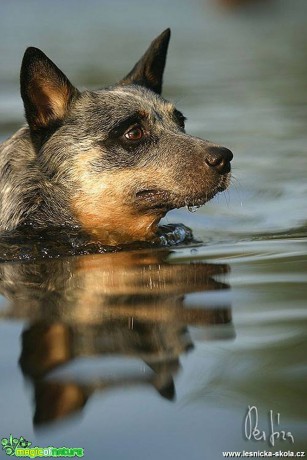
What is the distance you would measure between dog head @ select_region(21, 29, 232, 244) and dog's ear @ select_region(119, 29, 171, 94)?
73 centimetres

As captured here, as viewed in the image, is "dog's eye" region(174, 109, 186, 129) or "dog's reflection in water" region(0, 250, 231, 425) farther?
"dog's eye" region(174, 109, 186, 129)

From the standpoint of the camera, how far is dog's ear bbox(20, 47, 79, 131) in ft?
24.1

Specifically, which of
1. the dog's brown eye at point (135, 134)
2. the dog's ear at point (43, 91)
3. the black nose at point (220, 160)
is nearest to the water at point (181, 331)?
the black nose at point (220, 160)

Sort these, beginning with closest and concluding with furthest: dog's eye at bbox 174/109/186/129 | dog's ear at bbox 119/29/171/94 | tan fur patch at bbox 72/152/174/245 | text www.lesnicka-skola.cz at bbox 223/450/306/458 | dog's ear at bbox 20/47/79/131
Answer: text www.lesnicka-skola.cz at bbox 223/450/306/458, dog's ear at bbox 20/47/79/131, tan fur patch at bbox 72/152/174/245, dog's eye at bbox 174/109/186/129, dog's ear at bbox 119/29/171/94

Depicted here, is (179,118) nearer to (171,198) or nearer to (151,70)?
(151,70)

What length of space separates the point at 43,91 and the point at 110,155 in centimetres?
62

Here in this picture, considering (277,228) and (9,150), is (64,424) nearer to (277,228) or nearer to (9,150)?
(9,150)

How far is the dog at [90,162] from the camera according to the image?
7.41 m

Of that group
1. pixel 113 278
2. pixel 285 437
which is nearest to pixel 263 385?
pixel 285 437

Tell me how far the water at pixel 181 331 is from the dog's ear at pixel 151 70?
1097 mm

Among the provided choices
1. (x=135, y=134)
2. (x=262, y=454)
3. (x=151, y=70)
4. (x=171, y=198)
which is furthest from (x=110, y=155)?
(x=262, y=454)

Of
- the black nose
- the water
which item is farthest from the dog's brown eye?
the water
